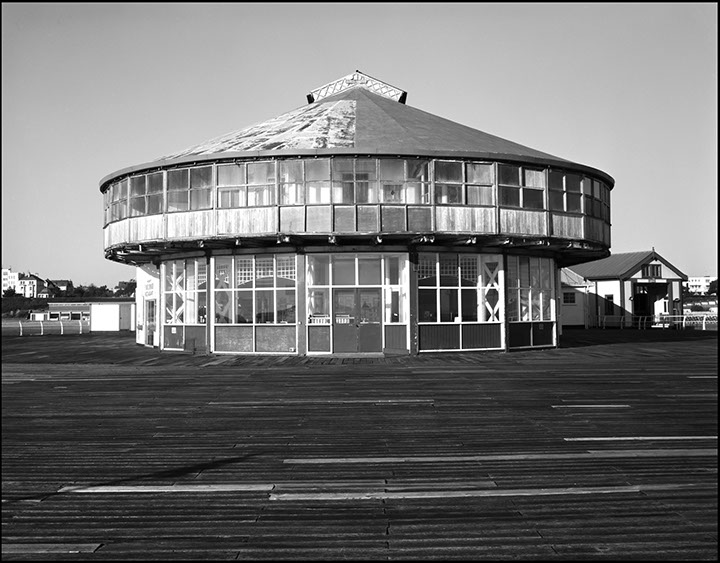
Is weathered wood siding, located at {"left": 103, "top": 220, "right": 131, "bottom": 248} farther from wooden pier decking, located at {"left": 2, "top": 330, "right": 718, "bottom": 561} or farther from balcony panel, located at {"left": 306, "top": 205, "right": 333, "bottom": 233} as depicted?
wooden pier decking, located at {"left": 2, "top": 330, "right": 718, "bottom": 561}

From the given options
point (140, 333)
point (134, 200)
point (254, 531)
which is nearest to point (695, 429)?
point (254, 531)

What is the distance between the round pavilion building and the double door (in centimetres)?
4

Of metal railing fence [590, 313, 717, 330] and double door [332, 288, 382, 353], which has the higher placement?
double door [332, 288, 382, 353]

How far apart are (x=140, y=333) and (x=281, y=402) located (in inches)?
903

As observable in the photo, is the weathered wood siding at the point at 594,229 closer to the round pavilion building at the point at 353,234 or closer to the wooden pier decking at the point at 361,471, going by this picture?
the round pavilion building at the point at 353,234

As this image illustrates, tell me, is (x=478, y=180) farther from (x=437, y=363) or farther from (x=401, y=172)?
(x=437, y=363)

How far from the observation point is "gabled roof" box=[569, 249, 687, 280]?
57.5 metres

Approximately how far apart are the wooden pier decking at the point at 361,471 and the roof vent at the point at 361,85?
28.1m

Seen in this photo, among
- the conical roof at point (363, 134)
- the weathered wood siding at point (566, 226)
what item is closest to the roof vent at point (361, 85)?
the conical roof at point (363, 134)

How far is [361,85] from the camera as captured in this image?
135ft

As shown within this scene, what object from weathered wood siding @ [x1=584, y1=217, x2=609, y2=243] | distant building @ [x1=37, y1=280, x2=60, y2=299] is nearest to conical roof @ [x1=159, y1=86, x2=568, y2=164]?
weathered wood siding @ [x1=584, y1=217, x2=609, y2=243]

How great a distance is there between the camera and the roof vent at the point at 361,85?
4116 centimetres

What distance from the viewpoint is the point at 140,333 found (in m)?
34.6

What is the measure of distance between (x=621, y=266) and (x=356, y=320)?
40.9m
